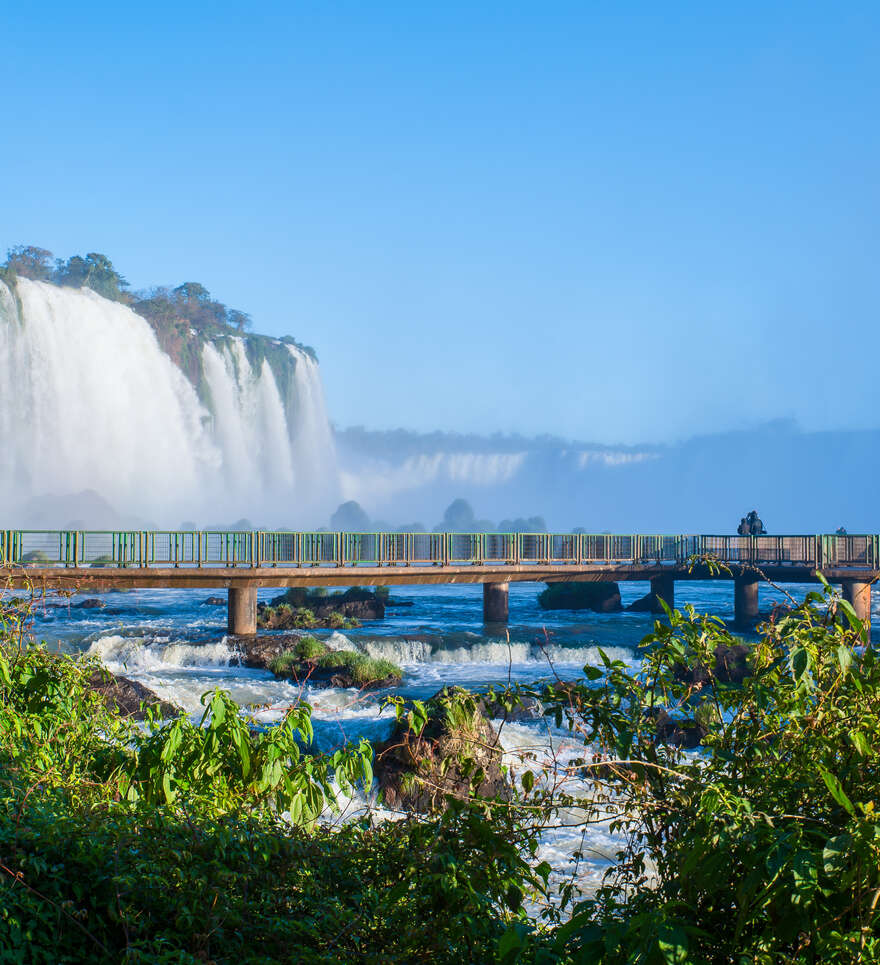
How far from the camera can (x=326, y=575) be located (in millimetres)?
28453

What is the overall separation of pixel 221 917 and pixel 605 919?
144cm

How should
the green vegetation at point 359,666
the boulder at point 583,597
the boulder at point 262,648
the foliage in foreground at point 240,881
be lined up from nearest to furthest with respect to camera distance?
the foliage in foreground at point 240,881 → the green vegetation at point 359,666 → the boulder at point 262,648 → the boulder at point 583,597

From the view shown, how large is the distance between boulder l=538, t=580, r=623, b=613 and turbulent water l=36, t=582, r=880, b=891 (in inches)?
55.5

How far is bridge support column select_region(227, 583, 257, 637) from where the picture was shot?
2645 centimetres

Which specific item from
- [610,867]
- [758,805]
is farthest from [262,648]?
[758,805]

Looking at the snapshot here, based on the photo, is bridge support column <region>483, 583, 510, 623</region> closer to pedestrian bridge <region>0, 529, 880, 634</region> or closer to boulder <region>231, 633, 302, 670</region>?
pedestrian bridge <region>0, 529, 880, 634</region>

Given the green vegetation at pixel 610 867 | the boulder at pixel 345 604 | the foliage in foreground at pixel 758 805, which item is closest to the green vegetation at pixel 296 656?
the boulder at pixel 345 604

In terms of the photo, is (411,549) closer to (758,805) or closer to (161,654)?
(161,654)

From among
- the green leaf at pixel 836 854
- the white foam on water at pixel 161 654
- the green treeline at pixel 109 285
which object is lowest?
the white foam on water at pixel 161 654

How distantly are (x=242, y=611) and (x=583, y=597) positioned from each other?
20252mm

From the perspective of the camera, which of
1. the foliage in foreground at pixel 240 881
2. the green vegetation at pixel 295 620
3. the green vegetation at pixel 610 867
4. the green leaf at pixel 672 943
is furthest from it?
the green vegetation at pixel 295 620

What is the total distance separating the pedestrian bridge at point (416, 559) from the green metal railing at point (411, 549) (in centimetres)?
4

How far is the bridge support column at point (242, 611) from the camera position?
26453mm

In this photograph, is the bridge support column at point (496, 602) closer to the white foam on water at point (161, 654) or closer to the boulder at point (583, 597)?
the boulder at point (583, 597)
